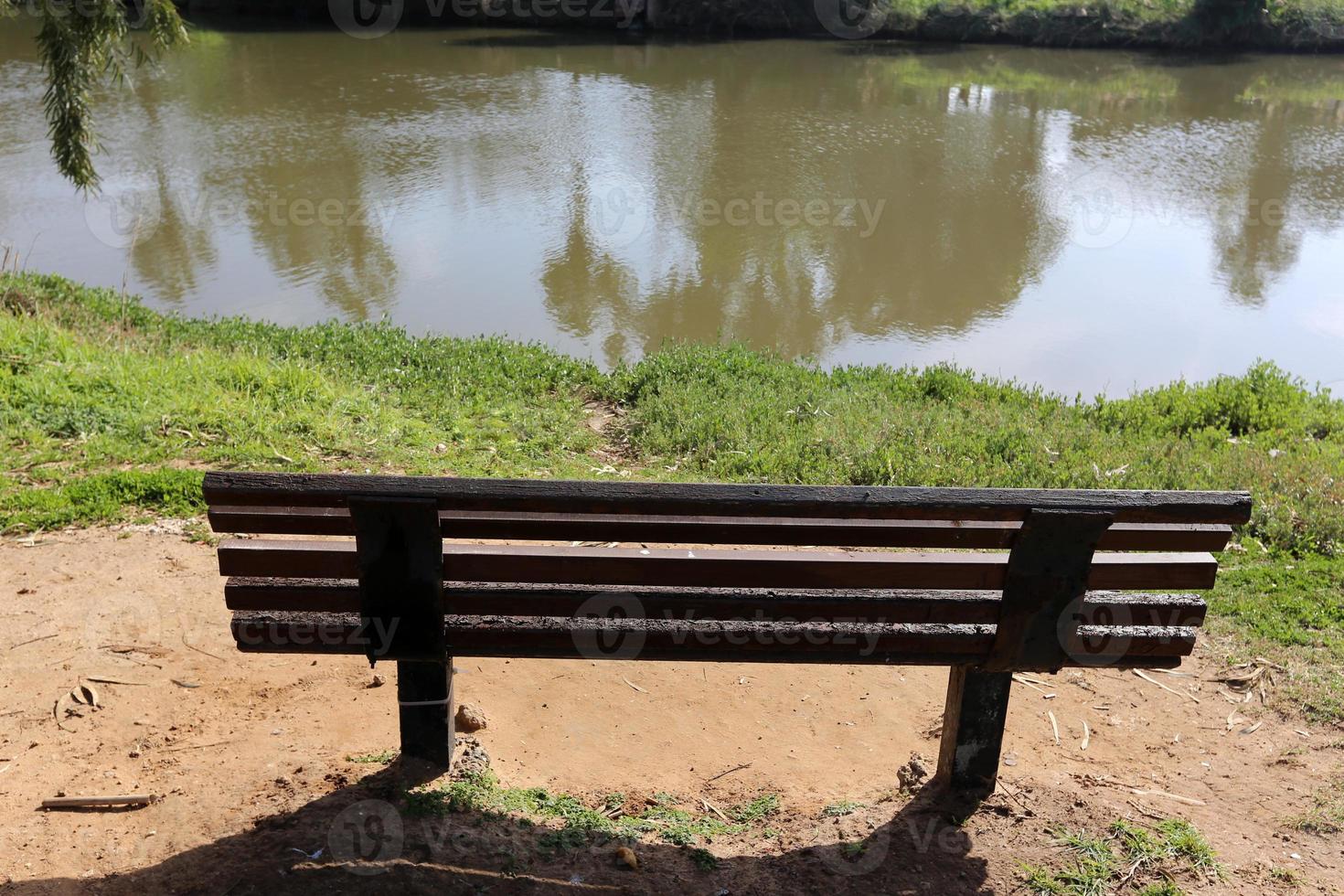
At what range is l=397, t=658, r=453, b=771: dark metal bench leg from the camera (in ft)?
11.3

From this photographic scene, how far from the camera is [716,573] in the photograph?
10.4ft

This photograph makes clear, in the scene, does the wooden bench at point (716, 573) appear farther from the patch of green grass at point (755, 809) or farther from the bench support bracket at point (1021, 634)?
the patch of green grass at point (755, 809)

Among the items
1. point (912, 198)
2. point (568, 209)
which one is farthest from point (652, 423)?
point (912, 198)

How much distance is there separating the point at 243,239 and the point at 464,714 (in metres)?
12.8

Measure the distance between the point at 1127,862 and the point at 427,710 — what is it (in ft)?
7.08

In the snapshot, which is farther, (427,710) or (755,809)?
(755,809)

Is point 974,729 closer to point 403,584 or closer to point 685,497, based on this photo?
point 685,497

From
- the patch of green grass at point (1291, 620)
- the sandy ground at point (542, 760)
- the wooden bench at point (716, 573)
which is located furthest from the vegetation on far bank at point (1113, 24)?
the wooden bench at point (716, 573)

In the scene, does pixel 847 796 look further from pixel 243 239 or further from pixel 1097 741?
pixel 243 239

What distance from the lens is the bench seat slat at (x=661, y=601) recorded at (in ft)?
10.5

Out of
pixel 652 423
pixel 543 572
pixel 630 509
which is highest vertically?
pixel 630 509

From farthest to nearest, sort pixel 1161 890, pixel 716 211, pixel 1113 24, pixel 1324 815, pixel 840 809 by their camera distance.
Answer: pixel 1113 24
pixel 716 211
pixel 1324 815
pixel 840 809
pixel 1161 890

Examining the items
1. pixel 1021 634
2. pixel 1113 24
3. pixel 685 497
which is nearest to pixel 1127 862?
pixel 1021 634

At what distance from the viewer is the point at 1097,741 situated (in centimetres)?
447
